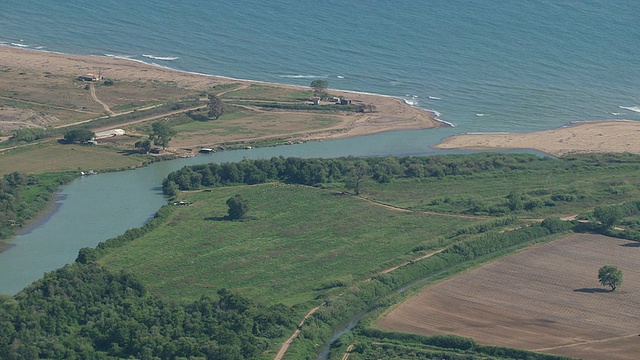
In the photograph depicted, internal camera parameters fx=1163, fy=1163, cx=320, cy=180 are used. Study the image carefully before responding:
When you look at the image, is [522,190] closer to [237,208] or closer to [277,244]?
[277,244]

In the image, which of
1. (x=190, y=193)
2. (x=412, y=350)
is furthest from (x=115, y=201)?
(x=412, y=350)

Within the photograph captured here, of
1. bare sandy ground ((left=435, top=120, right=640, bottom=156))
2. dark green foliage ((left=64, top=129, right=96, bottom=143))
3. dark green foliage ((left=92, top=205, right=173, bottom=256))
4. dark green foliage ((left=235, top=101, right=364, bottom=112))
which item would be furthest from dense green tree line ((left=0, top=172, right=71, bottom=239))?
bare sandy ground ((left=435, top=120, right=640, bottom=156))

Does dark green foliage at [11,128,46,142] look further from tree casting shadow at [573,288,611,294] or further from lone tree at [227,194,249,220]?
tree casting shadow at [573,288,611,294]

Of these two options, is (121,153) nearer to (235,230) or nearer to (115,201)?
(115,201)

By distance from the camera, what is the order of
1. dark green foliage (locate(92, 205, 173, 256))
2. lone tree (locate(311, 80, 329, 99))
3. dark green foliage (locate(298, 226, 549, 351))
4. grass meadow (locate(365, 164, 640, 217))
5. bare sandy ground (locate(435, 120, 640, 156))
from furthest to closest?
1. lone tree (locate(311, 80, 329, 99))
2. bare sandy ground (locate(435, 120, 640, 156))
3. grass meadow (locate(365, 164, 640, 217))
4. dark green foliage (locate(92, 205, 173, 256))
5. dark green foliage (locate(298, 226, 549, 351))

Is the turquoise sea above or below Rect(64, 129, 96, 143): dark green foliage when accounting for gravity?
above

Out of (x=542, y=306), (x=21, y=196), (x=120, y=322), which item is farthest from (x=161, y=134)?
(x=542, y=306)

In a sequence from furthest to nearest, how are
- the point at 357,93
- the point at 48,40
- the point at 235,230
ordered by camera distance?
the point at 48,40 → the point at 357,93 → the point at 235,230
